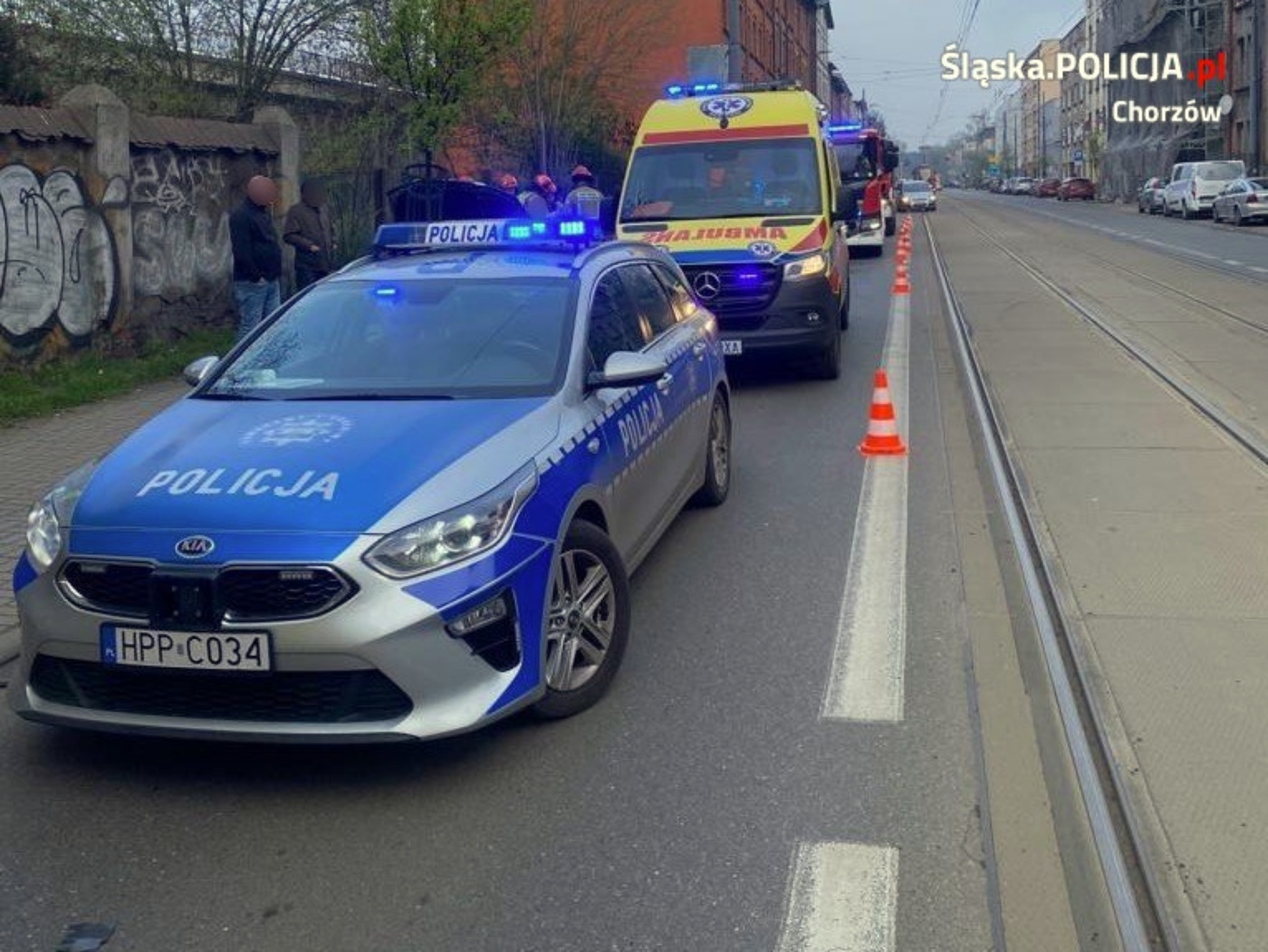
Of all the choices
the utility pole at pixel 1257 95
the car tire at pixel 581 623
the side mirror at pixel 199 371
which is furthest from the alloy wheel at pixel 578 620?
the utility pole at pixel 1257 95

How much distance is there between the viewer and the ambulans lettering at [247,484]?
14.5ft

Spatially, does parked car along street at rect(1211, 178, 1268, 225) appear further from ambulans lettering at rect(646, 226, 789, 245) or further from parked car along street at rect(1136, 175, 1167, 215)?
ambulans lettering at rect(646, 226, 789, 245)

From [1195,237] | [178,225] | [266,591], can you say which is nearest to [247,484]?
[266,591]

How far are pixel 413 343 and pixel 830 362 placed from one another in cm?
724

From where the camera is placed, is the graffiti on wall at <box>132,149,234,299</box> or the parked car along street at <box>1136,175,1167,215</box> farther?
the parked car along street at <box>1136,175,1167,215</box>

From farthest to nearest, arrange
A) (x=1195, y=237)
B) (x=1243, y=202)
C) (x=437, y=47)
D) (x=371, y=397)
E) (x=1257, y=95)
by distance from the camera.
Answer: (x=1257, y=95) → (x=1243, y=202) → (x=1195, y=237) → (x=437, y=47) → (x=371, y=397)

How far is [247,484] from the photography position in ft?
14.8

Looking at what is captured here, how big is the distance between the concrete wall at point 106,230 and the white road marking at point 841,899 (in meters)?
9.66

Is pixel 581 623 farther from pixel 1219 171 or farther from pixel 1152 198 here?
pixel 1152 198

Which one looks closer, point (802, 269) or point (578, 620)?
point (578, 620)

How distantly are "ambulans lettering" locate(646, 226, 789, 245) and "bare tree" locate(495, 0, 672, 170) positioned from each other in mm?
10953

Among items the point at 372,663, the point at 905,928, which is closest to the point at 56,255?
the point at 372,663

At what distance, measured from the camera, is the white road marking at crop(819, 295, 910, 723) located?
5039mm

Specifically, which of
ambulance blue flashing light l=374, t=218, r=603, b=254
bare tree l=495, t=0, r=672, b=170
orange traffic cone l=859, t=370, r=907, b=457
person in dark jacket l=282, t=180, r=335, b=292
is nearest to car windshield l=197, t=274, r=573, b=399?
ambulance blue flashing light l=374, t=218, r=603, b=254
